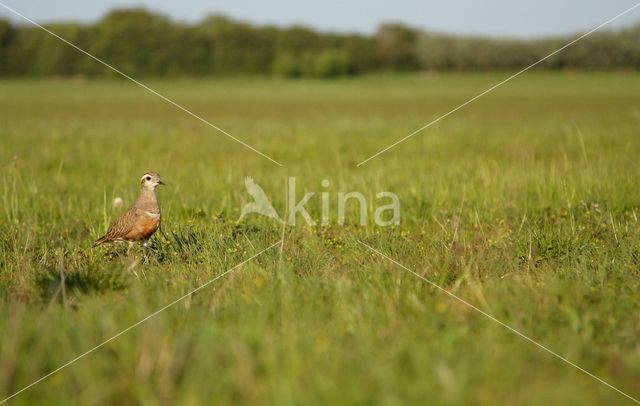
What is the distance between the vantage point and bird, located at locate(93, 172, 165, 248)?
5.08 m

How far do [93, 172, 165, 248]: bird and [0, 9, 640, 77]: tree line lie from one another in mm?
66215

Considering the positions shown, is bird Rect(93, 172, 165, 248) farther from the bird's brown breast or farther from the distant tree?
the distant tree

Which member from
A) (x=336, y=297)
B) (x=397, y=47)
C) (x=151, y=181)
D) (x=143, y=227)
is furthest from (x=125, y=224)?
(x=397, y=47)

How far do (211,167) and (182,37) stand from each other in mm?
77028

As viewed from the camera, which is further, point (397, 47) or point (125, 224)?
point (397, 47)

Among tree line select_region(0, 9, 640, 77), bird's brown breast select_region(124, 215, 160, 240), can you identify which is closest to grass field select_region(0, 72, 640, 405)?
bird's brown breast select_region(124, 215, 160, 240)

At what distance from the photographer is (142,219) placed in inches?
200

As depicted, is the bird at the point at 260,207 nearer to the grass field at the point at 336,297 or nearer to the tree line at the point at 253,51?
the grass field at the point at 336,297

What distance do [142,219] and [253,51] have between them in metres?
82.2

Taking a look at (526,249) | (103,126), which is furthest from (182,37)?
(526,249)

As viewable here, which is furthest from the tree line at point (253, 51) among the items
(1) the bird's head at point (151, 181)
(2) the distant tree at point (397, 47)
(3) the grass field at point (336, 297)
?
(1) the bird's head at point (151, 181)

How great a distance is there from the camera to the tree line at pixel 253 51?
229 feet

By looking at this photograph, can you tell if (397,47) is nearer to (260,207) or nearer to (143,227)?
(260,207)

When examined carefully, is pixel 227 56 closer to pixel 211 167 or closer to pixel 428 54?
pixel 428 54
